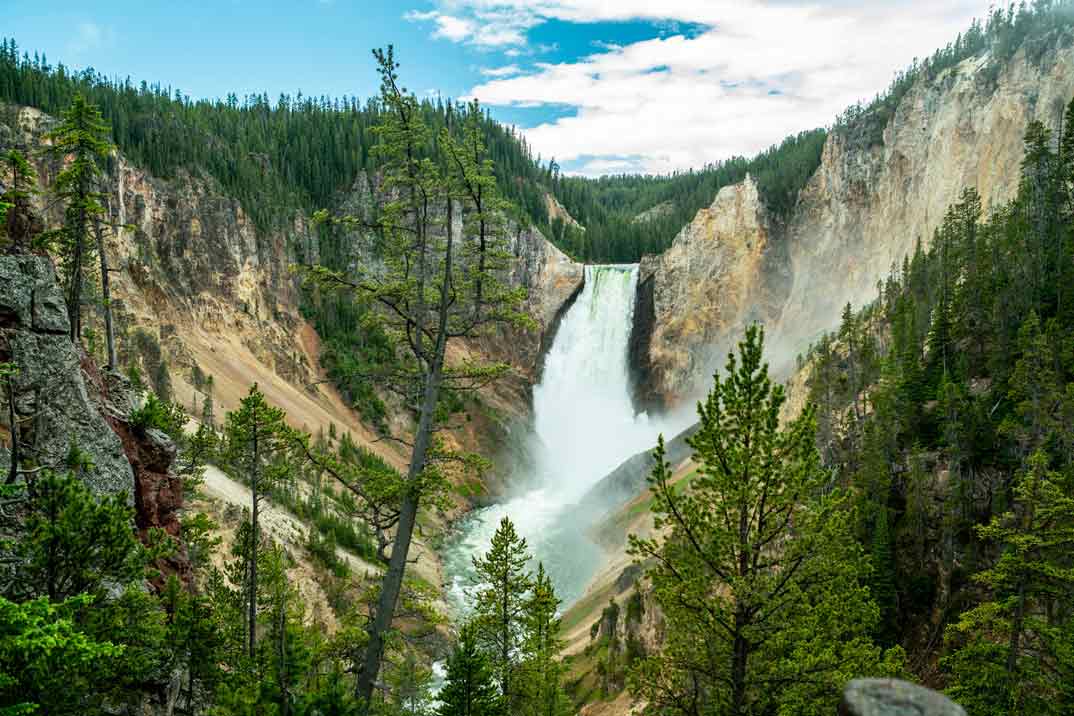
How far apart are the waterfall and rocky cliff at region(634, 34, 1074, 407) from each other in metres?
2.91

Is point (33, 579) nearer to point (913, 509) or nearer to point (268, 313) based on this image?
point (913, 509)

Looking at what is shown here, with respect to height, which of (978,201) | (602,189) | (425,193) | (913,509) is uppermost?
(602,189)

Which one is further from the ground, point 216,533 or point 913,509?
point 913,509

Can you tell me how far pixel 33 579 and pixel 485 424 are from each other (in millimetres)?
68320

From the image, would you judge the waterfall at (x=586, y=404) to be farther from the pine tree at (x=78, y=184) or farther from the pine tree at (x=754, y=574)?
the pine tree at (x=754, y=574)

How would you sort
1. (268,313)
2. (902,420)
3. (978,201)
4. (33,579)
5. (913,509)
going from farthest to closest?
(268,313)
(978,201)
(902,420)
(913,509)
(33,579)

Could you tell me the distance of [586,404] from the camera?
8338 cm

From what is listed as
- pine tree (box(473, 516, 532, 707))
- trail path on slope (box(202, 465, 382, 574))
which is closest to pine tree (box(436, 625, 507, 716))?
pine tree (box(473, 516, 532, 707))

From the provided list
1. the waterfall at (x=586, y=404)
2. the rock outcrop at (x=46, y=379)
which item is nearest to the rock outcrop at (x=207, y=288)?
the waterfall at (x=586, y=404)

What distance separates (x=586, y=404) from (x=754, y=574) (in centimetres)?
7420

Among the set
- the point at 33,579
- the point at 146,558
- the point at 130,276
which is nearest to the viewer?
the point at 33,579

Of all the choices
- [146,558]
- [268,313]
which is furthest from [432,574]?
[268,313]

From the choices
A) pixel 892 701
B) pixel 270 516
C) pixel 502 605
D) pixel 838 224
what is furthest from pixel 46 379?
pixel 838 224

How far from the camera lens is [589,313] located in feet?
285
